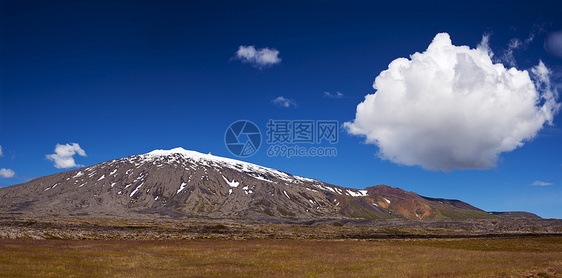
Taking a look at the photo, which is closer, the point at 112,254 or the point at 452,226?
the point at 112,254

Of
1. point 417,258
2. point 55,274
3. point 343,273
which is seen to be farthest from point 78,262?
point 417,258

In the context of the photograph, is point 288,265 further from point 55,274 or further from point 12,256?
point 12,256

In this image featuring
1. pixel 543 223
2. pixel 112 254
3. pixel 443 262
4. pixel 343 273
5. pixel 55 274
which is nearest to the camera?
pixel 55 274

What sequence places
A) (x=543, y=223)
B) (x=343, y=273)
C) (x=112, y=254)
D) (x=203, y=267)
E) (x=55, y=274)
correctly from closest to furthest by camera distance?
(x=55, y=274)
(x=343, y=273)
(x=203, y=267)
(x=112, y=254)
(x=543, y=223)

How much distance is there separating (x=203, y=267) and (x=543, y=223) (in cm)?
16950

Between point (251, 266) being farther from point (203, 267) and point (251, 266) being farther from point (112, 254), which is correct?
point (112, 254)

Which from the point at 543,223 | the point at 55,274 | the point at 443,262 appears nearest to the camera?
the point at 55,274

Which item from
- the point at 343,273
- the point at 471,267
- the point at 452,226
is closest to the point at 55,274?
the point at 343,273

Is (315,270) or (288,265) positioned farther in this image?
(288,265)

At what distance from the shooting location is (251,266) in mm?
38188

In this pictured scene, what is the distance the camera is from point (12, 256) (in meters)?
38.6

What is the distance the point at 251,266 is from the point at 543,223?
542 ft

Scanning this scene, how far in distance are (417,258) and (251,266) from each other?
21.6m

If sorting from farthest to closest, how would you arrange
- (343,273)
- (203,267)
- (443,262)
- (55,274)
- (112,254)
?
1. (112,254)
2. (443,262)
3. (203,267)
4. (343,273)
5. (55,274)
